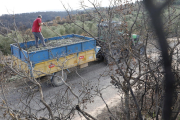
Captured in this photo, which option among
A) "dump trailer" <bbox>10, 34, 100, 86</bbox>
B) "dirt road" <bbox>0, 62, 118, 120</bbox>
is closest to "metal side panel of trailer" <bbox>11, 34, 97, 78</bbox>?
"dump trailer" <bbox>10, 34, 100, 86</bbox>

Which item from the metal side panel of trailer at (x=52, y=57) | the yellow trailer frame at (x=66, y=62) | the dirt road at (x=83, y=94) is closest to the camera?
the dirt road at (x=83, y=94)

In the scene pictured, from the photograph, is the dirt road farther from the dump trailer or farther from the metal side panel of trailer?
the metal side panel of trailer

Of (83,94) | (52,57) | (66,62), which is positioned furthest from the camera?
(66,62)

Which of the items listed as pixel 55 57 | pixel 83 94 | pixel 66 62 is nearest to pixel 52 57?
pixel 55 57

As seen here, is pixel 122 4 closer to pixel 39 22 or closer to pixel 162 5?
pixel 162 5

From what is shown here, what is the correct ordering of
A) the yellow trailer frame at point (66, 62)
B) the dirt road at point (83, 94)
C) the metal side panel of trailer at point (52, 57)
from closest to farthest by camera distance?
the dirt road at point (83, 94)
the metal side panel of trailer at point (52, 57)
the yellow trailer frame at point (66, 62)

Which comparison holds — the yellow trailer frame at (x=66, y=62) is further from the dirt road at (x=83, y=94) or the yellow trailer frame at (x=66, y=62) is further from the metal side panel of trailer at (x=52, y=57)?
the dirt road at (x=83, y=94)

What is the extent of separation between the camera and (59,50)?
6.64 meters

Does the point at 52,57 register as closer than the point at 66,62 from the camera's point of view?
Yes

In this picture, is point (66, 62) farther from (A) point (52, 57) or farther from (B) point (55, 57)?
(B) point (55, 57)

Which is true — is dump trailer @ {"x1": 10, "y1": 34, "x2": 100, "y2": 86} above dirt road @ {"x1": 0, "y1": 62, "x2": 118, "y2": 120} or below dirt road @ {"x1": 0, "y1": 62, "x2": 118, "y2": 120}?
above

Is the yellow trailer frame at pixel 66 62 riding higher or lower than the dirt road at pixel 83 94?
higher

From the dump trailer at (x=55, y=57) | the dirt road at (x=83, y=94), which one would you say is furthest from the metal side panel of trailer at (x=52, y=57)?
the dirt road at (x=83, y=94)

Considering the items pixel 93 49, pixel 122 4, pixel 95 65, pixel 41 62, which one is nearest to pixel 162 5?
pixel 122 4
